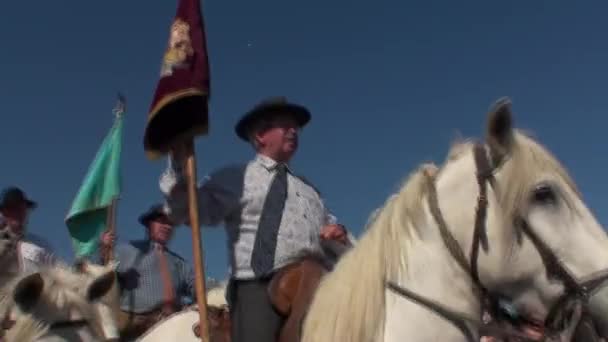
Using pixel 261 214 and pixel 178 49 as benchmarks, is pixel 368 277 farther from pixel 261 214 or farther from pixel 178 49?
pixel 178 49

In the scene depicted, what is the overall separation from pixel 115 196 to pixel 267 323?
20.7 ft

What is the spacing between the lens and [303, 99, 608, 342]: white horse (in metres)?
2.93

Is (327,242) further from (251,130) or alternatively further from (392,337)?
(392,337)

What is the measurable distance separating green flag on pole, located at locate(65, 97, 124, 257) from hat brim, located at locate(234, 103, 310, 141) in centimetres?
447

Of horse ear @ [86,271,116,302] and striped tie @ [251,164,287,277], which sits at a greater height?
striped tie @ [251,164,287,277]

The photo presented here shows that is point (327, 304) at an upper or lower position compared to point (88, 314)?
upper

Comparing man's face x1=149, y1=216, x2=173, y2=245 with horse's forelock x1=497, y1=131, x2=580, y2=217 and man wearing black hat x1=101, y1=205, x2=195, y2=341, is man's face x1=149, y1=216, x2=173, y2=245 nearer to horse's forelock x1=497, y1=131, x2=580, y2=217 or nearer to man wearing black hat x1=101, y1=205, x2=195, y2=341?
man wearing black hat x1=101, y1=205, x2=195, y2=341

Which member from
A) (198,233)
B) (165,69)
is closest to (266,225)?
(198,233)

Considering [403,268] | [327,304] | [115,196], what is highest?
[115,196]

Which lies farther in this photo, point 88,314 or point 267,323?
point 88,314

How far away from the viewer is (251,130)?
14.7 feet

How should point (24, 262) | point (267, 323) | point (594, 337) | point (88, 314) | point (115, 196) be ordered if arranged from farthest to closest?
point (115, 196) < point (24, 262) < point (88, 314) < point (267, 323) < point (594, 337)

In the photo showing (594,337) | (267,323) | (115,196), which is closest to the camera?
(594,337)

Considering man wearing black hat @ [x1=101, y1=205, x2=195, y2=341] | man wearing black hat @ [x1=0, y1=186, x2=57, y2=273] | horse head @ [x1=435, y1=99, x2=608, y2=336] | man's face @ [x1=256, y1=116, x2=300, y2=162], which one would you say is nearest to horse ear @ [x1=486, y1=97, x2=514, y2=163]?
horse head @ [x1=435, y1=99, x2=608, y2=336]
